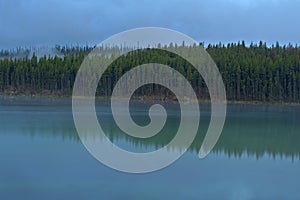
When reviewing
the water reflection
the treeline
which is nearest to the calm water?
the water reflection

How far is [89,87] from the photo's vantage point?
194 feet

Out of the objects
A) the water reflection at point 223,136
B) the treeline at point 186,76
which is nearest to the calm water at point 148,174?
the water reflection at point 223,136

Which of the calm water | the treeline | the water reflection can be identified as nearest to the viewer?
the calm water

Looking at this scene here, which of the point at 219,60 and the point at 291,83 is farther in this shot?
the point at 219,60

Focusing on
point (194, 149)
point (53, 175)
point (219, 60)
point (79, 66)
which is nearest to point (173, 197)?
point (53, 175)

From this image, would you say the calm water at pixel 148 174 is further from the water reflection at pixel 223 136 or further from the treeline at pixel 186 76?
the treeline at pixel 186 76

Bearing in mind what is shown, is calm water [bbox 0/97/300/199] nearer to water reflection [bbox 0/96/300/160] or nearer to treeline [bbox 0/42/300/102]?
water reflection [bbox 0/96/300/160]

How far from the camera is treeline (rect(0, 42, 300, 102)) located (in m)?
54.1

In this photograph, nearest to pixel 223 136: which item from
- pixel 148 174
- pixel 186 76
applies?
pixel 148 174

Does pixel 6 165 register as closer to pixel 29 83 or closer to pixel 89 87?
pixel 89 87

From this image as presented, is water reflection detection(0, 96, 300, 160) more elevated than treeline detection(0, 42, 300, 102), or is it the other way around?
treeline detection(0, 42, 300, 102)

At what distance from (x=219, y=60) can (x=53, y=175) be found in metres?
51.4

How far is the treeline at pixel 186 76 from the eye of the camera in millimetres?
54094

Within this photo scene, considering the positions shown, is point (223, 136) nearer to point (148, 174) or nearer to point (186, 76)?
point (148, 174)
